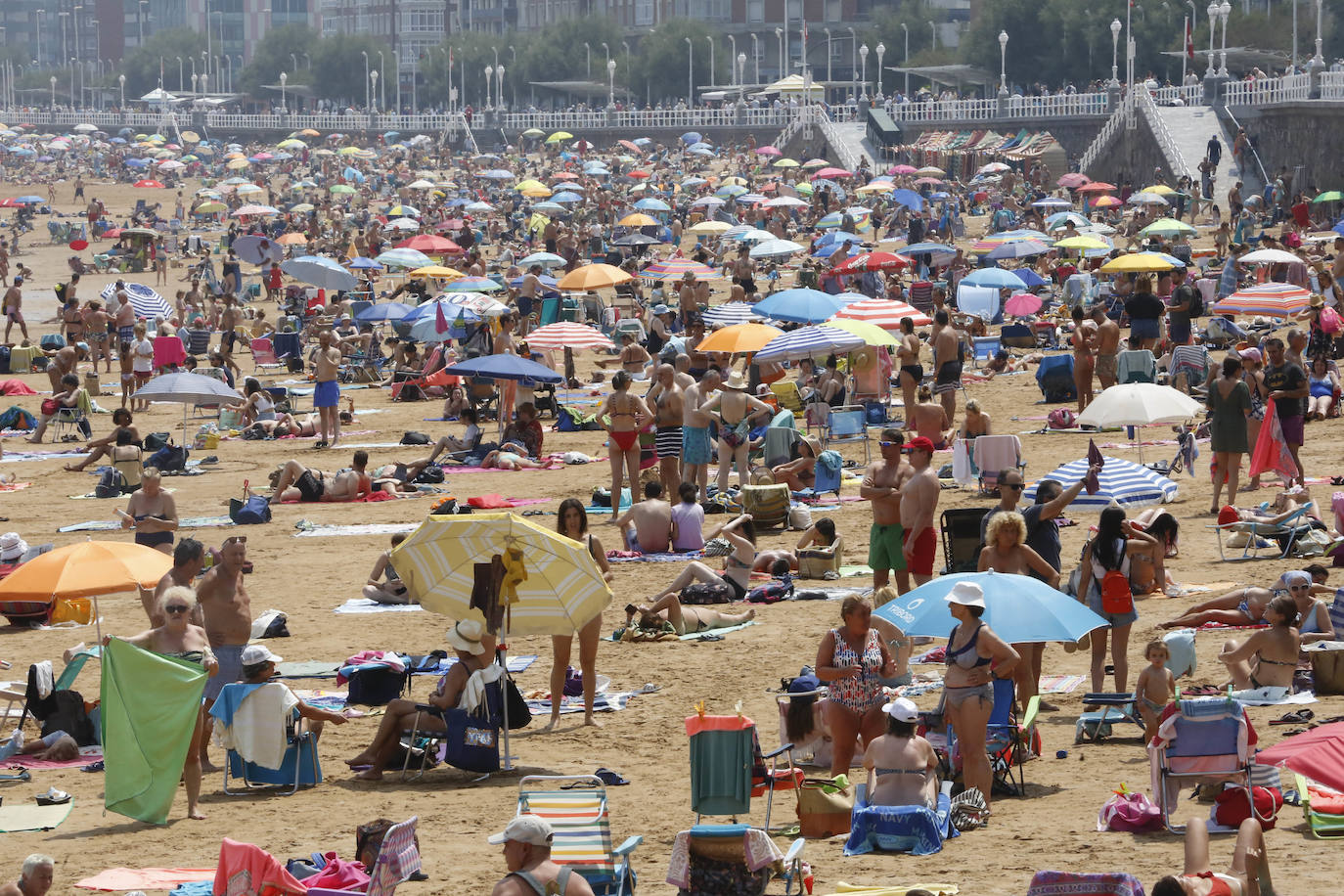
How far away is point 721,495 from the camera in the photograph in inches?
653

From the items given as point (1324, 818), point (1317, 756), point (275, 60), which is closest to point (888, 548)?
point (1324, 818)

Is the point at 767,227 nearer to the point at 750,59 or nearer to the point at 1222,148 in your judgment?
the point at 1222,148

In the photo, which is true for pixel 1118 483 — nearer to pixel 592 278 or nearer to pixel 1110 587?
pixel 1110 587

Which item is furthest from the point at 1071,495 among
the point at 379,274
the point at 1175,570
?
the point at 379,274

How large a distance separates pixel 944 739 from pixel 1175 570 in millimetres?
5330

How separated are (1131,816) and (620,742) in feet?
10.1

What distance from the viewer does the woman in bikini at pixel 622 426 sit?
51.2ft

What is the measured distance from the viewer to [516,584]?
375 inches

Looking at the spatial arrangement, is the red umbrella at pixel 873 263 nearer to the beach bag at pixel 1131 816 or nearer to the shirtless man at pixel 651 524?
the shirtless man at pixel 651 524

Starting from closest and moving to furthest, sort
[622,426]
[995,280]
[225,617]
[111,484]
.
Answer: [225,617], [622,426], [111,484], [995,280]

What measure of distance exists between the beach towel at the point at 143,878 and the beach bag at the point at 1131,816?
353 centimetres

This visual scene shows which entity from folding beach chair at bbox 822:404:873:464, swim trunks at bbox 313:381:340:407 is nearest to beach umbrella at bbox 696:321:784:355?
folding beach chair at bbox 822:404:873:464

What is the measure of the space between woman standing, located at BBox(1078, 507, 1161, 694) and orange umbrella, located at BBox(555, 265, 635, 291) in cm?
1754

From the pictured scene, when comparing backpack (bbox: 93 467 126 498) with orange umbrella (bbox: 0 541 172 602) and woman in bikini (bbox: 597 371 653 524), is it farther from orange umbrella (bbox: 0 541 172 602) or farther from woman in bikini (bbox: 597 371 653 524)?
orange umbrella (bbox: 0 541 172 602)
